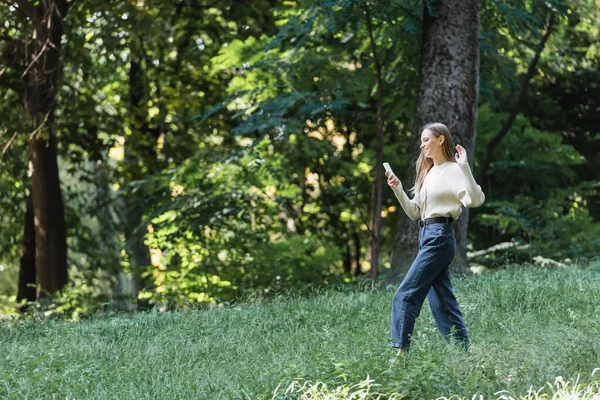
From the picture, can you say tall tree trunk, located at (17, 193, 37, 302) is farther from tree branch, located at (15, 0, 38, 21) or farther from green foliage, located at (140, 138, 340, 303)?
tree branch, located at (15, 0, 38, 21)

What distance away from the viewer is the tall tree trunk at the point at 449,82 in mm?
12031

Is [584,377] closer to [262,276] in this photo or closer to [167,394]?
[167,394]

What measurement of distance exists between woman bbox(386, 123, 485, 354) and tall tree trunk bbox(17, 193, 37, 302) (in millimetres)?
13106

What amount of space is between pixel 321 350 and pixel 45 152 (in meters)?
11.1

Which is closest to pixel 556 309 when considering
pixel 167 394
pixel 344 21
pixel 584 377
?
pixel 584 377

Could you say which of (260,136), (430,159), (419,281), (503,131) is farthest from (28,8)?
(419,281)

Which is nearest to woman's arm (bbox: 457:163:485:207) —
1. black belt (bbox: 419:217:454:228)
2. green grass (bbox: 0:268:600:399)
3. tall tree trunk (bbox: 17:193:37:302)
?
black belt (bbox: 419:217:454:228)

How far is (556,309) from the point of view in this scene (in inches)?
342

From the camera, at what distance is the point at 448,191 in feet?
23.8

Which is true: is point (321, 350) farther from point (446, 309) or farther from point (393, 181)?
point (393, 181)

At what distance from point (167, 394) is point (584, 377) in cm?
296

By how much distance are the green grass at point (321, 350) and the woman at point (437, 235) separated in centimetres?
23

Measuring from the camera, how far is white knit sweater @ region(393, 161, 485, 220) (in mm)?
7121

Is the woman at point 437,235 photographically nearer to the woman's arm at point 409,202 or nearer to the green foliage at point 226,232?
the woman's arm at point 409,202
